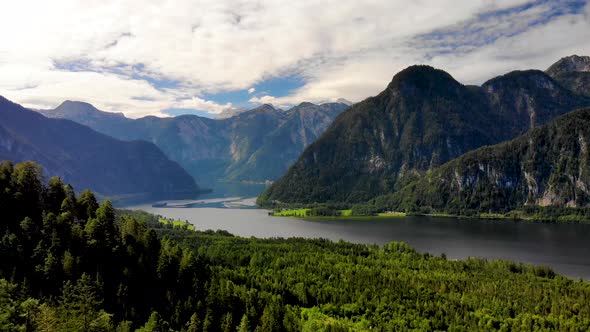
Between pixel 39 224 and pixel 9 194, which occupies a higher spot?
Answer: pixel 9 194

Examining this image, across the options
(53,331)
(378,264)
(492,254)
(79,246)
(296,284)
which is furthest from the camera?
(492,254)

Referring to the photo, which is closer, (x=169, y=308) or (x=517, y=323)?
A: (x=169, y=308)

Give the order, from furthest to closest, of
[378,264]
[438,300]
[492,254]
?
[492,254]
[378,264]
[438,300]

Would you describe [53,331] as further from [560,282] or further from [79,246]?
[560,282]

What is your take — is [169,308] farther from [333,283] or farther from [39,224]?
[333,283]

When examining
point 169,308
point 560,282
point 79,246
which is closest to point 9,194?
point 79,246

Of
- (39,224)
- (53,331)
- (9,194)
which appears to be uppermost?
(9,194)

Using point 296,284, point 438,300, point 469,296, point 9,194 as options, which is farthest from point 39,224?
point 469,296
